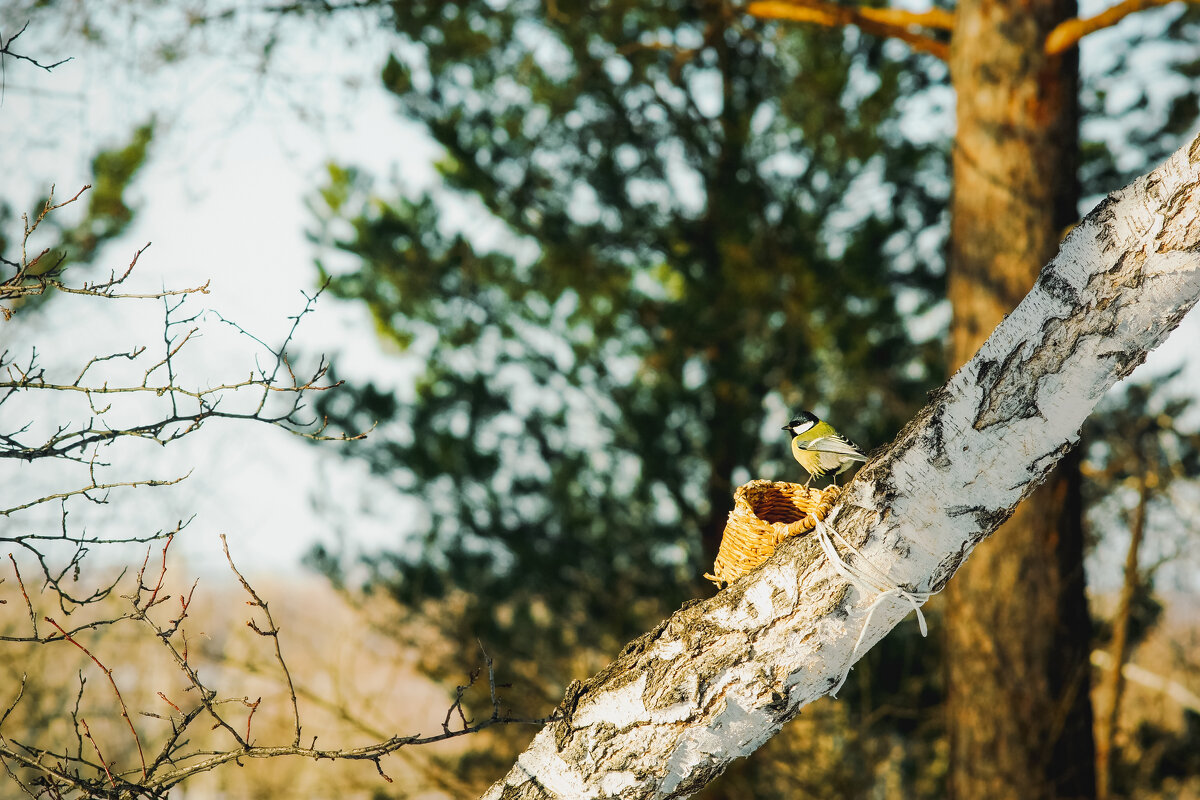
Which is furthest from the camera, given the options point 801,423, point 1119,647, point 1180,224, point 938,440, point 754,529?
point 1119,647

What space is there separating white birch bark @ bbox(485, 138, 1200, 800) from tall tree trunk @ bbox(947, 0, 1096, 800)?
2.03m

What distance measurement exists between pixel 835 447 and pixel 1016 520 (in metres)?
1.96

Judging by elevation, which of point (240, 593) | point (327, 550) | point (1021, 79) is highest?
point (240, 593)

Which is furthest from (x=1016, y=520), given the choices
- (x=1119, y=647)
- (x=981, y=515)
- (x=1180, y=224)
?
(x=1180, y=224)

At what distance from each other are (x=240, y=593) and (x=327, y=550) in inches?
299

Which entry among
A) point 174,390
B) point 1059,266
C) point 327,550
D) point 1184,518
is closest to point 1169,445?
point 1184,518

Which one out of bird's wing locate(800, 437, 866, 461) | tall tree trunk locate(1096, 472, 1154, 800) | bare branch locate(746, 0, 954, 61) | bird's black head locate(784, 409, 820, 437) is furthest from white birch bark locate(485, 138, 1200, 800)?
tall tree trunk locate(1096, 472, 1154, 800)

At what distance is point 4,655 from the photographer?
6.68m

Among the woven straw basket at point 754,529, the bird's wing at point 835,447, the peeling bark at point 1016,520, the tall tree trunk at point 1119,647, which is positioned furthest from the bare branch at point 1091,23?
the woven straw basket at point 754,529

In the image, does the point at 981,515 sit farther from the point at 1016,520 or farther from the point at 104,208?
the point at 104,208

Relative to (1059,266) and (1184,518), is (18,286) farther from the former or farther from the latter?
(1184,518)

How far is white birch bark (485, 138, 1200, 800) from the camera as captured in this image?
1352 millimetres

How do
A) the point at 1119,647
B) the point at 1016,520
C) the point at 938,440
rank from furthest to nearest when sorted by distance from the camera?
the point at 1119,647 < the point at 1016,520 < the point at 938,440

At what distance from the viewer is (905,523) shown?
1453mm
